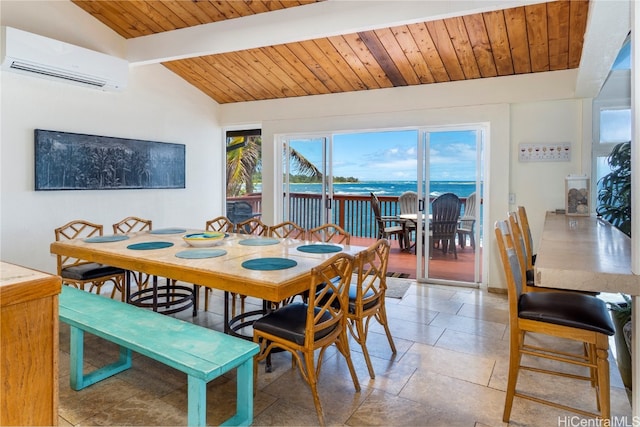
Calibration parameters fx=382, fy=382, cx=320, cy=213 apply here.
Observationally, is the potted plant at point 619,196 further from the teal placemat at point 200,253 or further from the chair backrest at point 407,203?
the chair backrest at point 407,203

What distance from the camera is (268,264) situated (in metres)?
2.36

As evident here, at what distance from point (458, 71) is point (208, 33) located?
2.72 metres

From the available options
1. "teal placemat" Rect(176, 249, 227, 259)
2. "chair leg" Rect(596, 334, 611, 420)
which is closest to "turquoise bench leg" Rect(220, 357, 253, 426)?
"teal placemat" Rect(176, 249, 227, 259)

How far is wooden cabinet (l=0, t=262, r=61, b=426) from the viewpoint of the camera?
2.03 feet

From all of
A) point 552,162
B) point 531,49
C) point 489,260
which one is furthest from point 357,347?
point 531,49

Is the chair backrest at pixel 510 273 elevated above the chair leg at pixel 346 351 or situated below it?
above

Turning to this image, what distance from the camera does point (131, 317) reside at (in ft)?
7.27

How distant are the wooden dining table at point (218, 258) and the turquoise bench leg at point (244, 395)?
347mm

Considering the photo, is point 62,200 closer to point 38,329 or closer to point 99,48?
point 99,48

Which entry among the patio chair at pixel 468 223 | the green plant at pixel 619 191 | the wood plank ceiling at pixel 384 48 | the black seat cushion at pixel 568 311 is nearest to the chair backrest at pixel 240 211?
the wood plank ceiling at pixel 384 48

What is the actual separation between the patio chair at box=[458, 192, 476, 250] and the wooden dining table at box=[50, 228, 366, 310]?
218cm

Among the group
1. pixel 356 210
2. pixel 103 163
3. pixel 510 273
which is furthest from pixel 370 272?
pixel 356 210

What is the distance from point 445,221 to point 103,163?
4130 mm

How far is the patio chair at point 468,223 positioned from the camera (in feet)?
15.0
